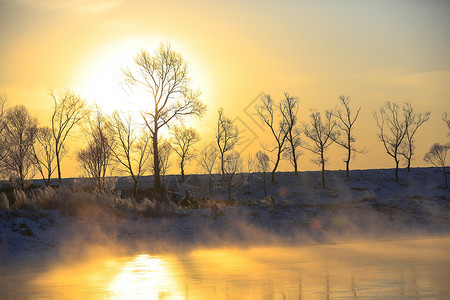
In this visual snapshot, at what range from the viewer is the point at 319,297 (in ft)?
25.6

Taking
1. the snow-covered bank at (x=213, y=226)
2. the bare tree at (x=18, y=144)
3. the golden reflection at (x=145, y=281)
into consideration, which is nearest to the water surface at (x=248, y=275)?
the golden reflection at (x=145, y=281)

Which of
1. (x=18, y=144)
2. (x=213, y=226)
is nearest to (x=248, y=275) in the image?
(x=213, y=226)

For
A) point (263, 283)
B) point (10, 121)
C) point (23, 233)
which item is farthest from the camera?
point (10, 121)

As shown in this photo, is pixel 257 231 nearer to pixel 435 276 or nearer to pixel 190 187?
pixel 435 276

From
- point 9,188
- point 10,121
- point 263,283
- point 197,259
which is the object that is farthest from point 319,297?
point 10,121

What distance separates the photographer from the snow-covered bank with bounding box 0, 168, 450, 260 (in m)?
16.0

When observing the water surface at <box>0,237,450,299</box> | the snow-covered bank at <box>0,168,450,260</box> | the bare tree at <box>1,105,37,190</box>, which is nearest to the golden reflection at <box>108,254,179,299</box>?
the water surface at <box>0,237,450,299</box>

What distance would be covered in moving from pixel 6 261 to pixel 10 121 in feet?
142

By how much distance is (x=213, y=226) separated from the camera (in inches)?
744

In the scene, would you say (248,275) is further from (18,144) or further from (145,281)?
(18,144)

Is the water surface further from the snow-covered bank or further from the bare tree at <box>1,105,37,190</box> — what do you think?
the bare tree at <box>1,105,37,190</box>

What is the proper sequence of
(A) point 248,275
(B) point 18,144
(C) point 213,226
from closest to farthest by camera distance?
(A) point 248,275 → (C) point 213,226 → (B) point 18,144

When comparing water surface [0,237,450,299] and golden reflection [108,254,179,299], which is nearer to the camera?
→ water surface [0,237,450,299]

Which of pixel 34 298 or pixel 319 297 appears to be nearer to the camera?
pixel 319 297
